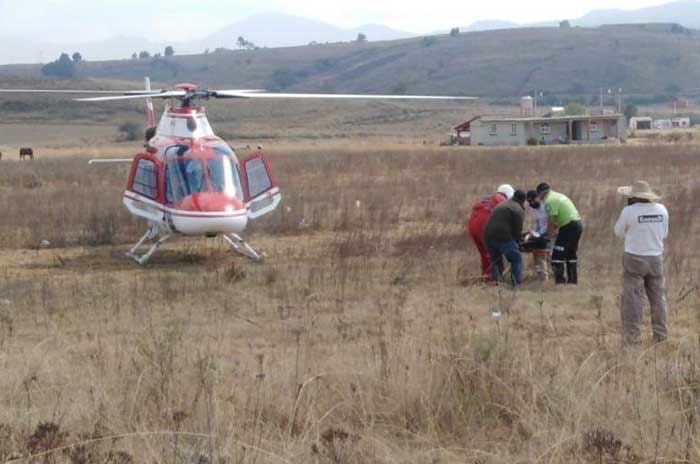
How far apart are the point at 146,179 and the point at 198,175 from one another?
109cm

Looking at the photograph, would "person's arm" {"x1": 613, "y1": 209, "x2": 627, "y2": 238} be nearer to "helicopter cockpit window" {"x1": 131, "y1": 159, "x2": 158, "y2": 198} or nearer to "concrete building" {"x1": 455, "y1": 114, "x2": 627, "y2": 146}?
"helicopter cockpit window" {"x1": 131, "y1": 159, "x2": 158, "y2": 198}

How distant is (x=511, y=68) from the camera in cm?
15962

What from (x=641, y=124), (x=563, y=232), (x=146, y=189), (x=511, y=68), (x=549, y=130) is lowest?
(x=641, y=124)

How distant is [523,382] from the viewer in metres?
6.72

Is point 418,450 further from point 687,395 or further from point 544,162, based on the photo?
point 544,162

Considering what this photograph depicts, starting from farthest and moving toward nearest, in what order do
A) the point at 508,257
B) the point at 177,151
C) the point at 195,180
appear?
the point at 177,151 → the point at 195,180 → the point at 508,257

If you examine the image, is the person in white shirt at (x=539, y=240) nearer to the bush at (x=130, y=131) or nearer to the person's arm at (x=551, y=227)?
the person's arm at (x=551, y=227)

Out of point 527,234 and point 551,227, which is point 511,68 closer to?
point 527,234

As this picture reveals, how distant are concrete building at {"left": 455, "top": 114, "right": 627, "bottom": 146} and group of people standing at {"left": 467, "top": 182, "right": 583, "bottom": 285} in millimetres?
51343

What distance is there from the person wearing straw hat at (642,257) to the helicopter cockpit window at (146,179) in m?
8.25

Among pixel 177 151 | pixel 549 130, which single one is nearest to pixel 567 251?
pixel 177 151

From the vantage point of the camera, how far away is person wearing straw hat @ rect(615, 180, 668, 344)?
915cm

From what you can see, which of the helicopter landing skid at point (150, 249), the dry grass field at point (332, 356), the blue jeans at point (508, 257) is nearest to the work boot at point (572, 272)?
the dry grass field at point (332, 356)

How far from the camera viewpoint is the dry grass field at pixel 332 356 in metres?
5.95
